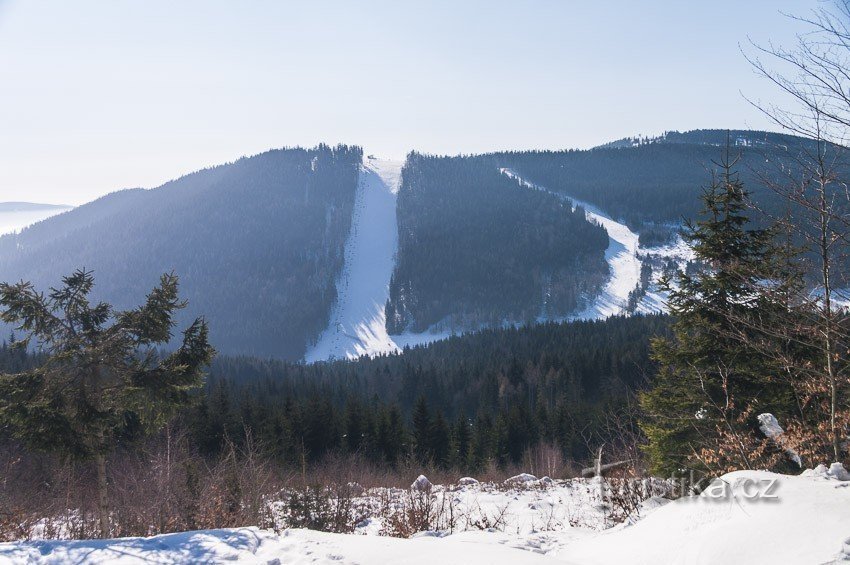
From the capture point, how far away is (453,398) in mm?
82875

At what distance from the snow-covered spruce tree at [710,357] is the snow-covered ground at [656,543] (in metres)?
5.85

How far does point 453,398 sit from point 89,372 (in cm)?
7370

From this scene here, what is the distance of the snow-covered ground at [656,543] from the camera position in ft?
15.0

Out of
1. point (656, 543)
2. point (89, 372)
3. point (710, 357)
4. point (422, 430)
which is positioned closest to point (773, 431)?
point (710, 357)

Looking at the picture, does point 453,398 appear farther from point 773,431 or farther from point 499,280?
point 499,280

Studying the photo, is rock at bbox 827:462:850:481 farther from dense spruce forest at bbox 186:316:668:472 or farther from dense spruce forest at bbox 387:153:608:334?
dense spruce forest at bbox 387:153:608:334

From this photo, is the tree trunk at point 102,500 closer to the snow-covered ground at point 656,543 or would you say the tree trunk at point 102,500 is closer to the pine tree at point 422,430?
the snow-covered ground at point 656,543

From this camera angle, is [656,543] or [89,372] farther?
[89,372]

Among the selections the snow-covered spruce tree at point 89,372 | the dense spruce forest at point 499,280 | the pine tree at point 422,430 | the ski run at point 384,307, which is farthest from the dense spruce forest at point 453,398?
the dense spruce forest at point 499,280

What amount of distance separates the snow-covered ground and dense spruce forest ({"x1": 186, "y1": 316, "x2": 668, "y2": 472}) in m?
8.29

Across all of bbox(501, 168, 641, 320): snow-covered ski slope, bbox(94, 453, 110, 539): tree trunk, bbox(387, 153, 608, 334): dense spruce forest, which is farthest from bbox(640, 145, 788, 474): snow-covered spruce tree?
bbox(387, 153, 608, 334): dense spruce forest

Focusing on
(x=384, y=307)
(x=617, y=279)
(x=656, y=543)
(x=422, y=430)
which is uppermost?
(x=617, y=279)

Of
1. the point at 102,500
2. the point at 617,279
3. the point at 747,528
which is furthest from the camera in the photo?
the point at 617,279

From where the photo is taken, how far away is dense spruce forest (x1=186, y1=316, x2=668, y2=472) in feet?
143
